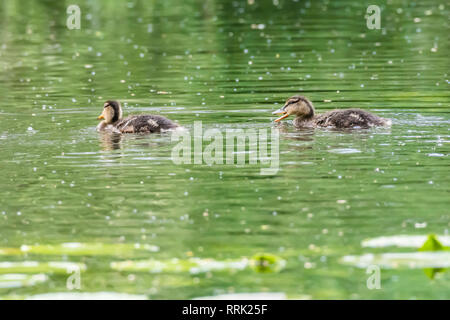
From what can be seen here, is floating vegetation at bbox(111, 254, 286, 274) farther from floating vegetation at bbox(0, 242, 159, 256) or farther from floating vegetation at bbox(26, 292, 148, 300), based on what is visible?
floating vegetation at bbox(26, 292, 148, 300)

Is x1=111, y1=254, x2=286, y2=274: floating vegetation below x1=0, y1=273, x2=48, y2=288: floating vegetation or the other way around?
the other way around

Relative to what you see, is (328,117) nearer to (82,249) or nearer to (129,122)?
(129,122)

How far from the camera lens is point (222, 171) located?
10.9m

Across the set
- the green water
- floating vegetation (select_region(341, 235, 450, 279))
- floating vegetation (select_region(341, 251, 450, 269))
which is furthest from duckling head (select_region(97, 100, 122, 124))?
floating vegetation (select_region(341, 251, 450, 269))

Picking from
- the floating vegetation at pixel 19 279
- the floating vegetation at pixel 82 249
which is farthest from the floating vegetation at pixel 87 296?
the floating vegetation at pixel 82 249

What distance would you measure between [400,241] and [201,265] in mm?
1600

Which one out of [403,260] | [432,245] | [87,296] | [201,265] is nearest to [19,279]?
[87,296]

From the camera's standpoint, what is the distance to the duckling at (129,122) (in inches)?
522

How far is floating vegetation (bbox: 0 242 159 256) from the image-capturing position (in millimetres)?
8016

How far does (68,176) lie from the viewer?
35.3 ft

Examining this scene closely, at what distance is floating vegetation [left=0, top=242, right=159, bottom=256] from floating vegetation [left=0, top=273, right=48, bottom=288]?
1.68 feet

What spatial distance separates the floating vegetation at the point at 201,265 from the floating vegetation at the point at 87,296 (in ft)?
1.78

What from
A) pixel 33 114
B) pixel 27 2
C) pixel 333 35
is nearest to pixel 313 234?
pixel 33 114

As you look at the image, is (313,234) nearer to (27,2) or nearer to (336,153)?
(336,153)
